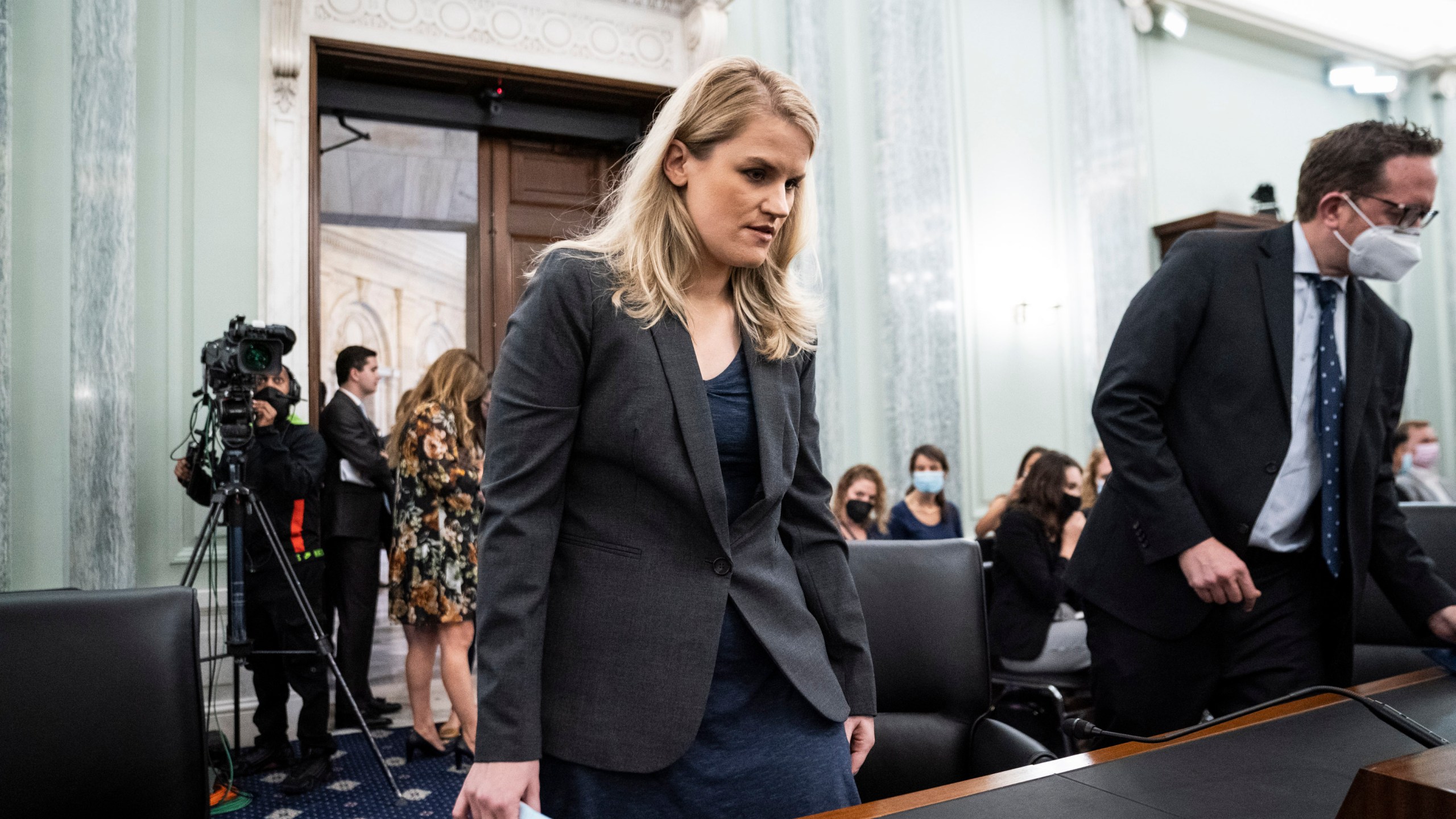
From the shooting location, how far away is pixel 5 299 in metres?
3.80

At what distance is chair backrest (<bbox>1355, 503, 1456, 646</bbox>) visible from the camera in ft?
7.44

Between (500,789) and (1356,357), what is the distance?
1649mm

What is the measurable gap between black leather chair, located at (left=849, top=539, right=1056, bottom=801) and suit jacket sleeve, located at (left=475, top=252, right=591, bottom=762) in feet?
3.37

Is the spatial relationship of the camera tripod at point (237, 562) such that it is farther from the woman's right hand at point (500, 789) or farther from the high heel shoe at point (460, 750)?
the woman's right hand at point (500, 789)

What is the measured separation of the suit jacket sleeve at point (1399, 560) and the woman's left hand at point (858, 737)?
115 centimetres

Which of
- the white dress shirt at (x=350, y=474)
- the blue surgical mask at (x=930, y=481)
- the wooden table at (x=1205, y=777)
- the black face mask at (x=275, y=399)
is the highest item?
the black face mask at (x=275, y=399)

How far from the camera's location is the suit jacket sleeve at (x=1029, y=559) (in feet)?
11.0

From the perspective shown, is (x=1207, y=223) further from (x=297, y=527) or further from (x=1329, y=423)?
(x=297, y=527)

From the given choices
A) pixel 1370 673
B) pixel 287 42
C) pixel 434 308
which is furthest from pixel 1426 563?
pixel 434 308

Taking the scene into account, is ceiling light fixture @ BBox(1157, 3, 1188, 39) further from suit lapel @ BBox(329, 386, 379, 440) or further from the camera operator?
the camera operator

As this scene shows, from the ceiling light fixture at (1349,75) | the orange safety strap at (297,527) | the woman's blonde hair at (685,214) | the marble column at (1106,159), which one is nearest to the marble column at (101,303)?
the orange safety strap at (297,527)

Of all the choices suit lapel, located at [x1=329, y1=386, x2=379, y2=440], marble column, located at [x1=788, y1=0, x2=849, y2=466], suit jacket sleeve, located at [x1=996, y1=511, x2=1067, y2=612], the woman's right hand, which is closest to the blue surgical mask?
marble column, located at [x1=788, y1=0, x2=849, y2=466]

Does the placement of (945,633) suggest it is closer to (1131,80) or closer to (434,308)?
(1131,80)

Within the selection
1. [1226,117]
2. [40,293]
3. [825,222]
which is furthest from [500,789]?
[1226,117]
